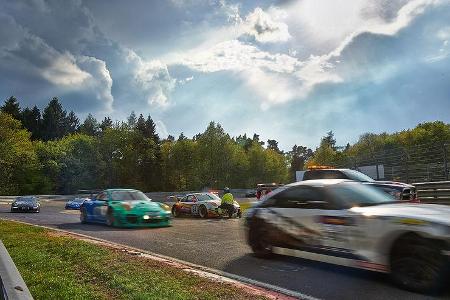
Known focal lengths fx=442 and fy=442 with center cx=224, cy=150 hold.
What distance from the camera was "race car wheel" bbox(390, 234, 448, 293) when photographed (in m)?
5.30

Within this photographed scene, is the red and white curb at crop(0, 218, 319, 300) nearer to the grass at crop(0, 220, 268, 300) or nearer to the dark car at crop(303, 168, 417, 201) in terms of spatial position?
Answer: the grass at crop(0, 220, 268, 300)

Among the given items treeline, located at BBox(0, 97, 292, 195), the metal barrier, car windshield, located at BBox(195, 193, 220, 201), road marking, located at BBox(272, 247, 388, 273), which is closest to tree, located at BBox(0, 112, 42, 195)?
A: treeline, located at BBox(0, 97, 292, 195)

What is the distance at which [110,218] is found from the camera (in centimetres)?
1541

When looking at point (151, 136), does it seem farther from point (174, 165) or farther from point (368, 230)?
point (368, 230)

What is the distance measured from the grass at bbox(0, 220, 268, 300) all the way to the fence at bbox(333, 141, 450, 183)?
56.0ft

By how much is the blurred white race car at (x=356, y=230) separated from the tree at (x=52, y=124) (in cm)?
11351

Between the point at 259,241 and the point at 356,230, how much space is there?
7.83 ft

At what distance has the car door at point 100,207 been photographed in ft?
52.1

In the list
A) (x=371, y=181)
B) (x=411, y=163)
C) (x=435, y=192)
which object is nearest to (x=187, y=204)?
(x=371, y=181)

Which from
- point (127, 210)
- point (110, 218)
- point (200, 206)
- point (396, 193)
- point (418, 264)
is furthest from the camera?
point (200, 206)

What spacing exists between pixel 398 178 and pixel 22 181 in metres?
Answer: 65.3

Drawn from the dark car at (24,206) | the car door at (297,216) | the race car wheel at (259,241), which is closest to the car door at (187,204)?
the race car wheel at (259,241)

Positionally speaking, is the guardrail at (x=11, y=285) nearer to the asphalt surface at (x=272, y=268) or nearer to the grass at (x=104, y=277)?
the grass at (x=104, y=277)

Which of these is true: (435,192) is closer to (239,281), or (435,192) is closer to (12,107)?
(239,281)
